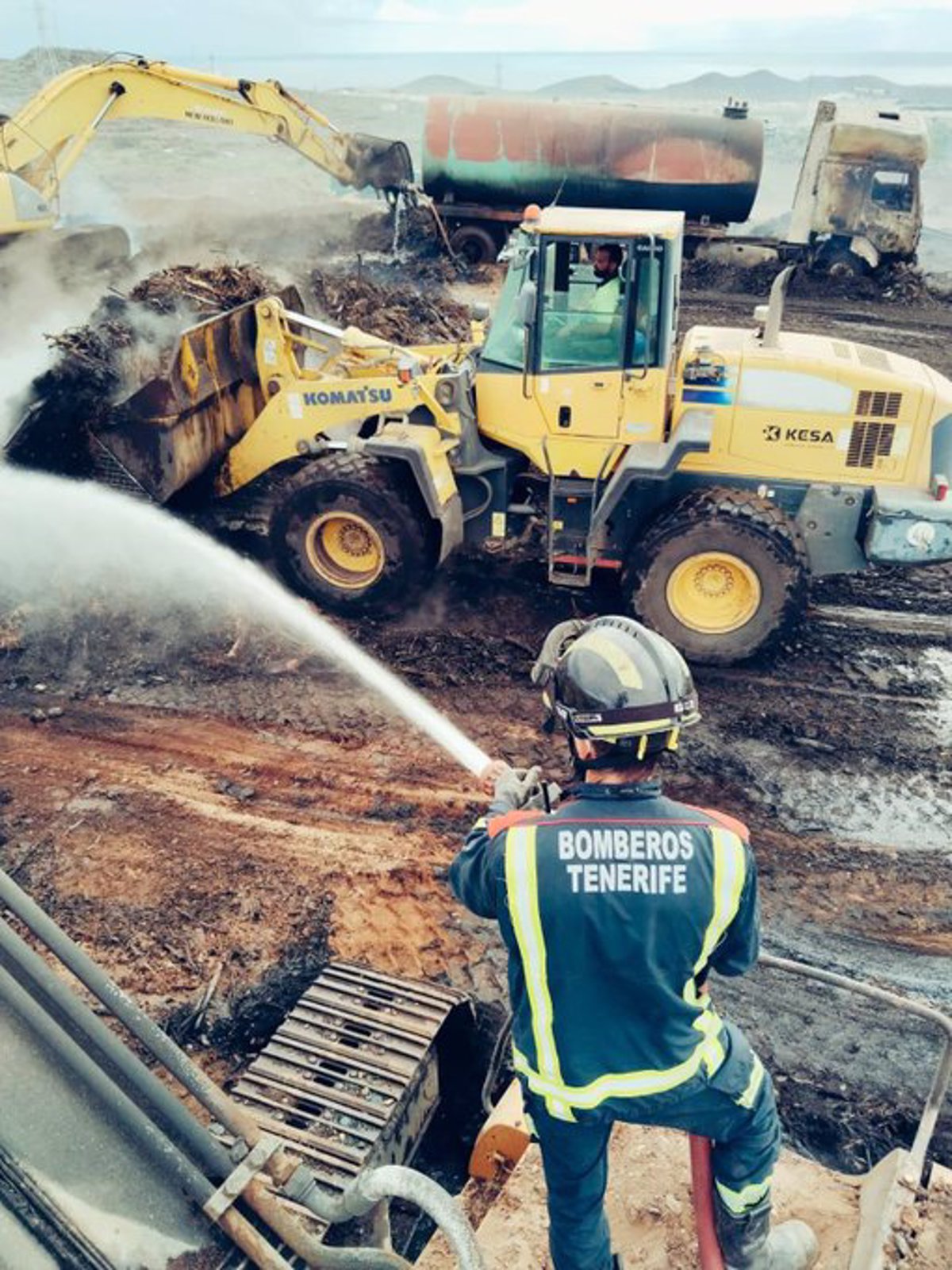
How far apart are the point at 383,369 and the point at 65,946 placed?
675cm

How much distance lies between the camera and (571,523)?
8.02 m

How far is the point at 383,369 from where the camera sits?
8.55 metres

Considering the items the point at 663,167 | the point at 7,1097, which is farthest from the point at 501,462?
the point at 663,167

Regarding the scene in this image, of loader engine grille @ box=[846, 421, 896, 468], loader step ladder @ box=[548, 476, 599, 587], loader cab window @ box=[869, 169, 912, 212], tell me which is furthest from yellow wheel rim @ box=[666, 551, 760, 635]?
loader cab window @ box=[869, 169, 912, 212]

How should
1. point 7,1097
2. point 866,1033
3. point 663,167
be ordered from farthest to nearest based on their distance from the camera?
point 663,167
point 866,1033
point 7,1097

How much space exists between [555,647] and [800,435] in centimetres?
506

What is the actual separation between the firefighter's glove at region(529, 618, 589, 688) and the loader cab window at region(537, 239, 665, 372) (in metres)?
4.39

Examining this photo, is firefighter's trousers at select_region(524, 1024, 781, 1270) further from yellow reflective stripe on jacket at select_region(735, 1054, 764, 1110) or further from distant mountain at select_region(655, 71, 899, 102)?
distant mountain at select_region(655, 71, 899, 102)

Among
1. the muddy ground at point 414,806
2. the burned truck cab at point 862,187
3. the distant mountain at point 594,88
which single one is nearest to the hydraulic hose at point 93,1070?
the muddy ground at point 414,806

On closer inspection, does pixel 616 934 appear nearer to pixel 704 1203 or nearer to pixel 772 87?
pixel 704 1203

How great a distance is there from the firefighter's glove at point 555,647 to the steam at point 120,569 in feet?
15.0

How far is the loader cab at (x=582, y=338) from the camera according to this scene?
7062mm

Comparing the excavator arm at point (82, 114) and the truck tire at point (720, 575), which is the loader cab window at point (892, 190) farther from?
the truck tire at point (720, 575)

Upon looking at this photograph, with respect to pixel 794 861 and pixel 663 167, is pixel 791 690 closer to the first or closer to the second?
pixel 794 861
